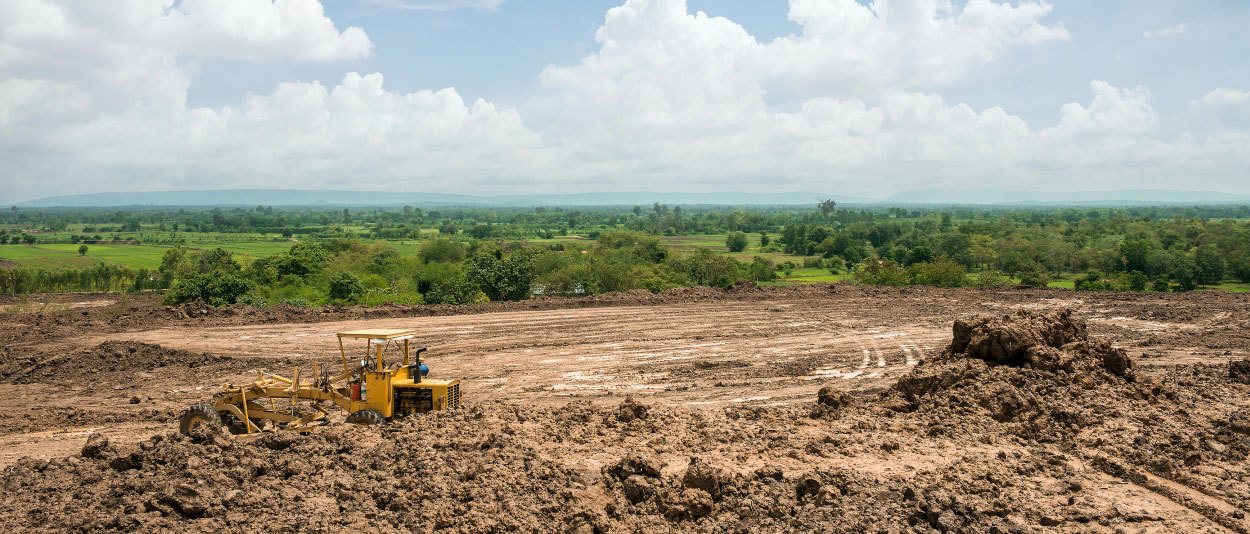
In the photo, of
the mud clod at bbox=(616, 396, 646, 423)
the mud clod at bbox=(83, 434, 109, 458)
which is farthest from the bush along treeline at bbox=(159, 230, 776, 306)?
the mud clod at bbox=(616, 396, 646, 423)

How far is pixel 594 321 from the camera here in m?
25.2

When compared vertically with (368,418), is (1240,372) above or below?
below

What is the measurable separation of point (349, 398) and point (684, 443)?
5.43 metres

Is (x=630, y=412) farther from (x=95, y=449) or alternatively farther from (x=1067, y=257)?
(x=1067, y=257)

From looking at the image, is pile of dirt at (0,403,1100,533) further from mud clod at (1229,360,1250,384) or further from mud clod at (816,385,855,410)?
mud clod at (1229,360,1250,384)

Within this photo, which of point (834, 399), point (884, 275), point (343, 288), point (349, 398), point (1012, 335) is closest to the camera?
point (349, 398)

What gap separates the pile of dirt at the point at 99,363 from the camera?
17312 millimetres

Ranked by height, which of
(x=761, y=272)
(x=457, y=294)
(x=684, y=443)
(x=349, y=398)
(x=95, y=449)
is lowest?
(x=761, y=272)

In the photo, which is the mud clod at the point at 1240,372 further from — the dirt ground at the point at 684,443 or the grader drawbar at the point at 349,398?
the grader drawbar at the point at 349,398

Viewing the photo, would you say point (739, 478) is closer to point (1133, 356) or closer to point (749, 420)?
point (749, 420)

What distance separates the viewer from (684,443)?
1063cm

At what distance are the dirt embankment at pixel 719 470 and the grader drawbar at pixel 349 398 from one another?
424mm

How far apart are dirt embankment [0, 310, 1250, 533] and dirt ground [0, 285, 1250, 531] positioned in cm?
4

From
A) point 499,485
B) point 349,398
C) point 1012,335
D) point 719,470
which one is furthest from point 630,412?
point 1012,335
